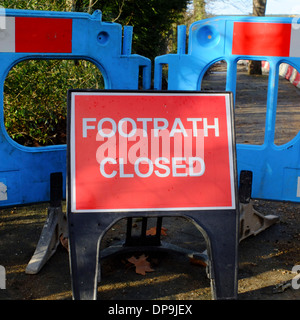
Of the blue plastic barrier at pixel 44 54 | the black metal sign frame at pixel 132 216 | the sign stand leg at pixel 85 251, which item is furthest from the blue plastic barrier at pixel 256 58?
the sign stand leg at pixel 85 251

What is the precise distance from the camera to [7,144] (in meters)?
4.22

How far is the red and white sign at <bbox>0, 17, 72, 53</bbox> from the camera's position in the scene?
4.09 meters

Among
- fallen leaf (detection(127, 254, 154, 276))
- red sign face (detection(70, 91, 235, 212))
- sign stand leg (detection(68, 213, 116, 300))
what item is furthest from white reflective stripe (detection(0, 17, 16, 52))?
fallen leaf (detection(127, 254, 154, 276))

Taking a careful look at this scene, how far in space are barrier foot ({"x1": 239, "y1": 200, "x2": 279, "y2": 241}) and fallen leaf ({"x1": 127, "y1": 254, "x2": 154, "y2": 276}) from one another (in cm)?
96

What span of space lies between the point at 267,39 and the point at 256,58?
184 millimetres

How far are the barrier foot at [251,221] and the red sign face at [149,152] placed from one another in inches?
45.0

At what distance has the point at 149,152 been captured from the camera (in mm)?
3359

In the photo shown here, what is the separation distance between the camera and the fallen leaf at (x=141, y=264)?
154 inches

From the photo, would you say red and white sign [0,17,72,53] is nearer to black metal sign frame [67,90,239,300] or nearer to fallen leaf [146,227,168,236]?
black metal sign frame [67,90,239,300]

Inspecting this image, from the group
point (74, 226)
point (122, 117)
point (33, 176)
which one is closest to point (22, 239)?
point (33, 176)

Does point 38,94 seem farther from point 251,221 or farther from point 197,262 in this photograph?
point 197,262

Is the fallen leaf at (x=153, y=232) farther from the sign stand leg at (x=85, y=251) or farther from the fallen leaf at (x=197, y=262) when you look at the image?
the sign stand leg at (x=85, y=251)
